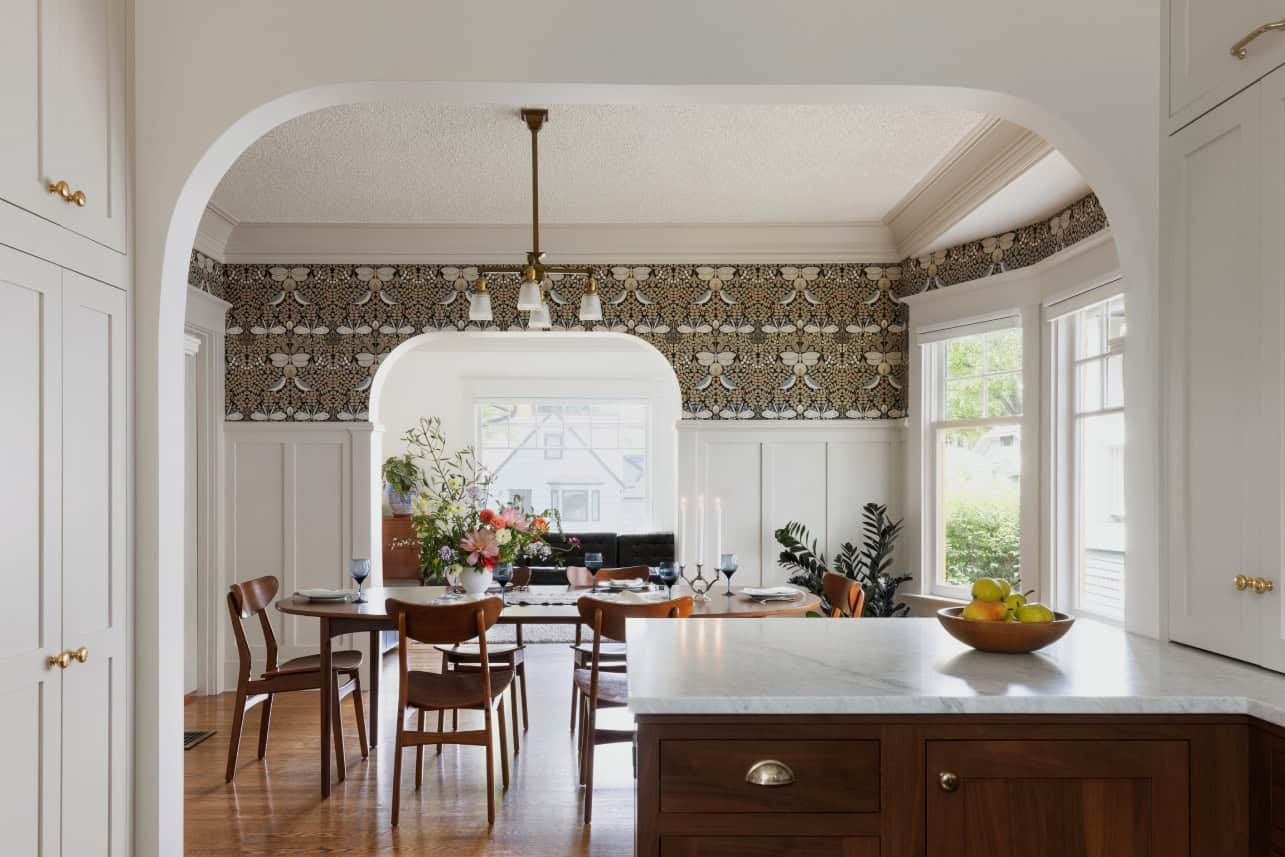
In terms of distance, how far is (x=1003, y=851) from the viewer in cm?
174

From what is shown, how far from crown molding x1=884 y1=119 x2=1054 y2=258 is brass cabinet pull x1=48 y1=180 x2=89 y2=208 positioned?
333cm

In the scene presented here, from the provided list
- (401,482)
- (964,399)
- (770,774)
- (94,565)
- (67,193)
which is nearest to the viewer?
(770,774)

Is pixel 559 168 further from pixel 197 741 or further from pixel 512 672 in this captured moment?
pixel 197 741

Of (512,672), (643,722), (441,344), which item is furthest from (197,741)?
(441,344)

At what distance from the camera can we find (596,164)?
177 inches

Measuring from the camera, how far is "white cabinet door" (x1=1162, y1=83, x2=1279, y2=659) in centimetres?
194

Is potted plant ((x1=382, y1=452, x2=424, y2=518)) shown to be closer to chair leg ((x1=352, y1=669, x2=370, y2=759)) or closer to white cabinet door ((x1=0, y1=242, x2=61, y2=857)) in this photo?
chair leg ((x1=352, y1=669, x2=370, y2=759))

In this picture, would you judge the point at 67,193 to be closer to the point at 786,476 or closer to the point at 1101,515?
the point at 1101,515

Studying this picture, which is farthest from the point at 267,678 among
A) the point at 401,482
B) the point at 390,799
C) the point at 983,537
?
the point at 401,482

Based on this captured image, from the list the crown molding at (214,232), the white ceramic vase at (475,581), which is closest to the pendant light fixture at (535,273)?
the white ceramic vase at (475,581)

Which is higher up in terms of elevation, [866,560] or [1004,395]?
[1004,395]

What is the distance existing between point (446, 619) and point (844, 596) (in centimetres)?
169

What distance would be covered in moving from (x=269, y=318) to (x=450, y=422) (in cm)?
453

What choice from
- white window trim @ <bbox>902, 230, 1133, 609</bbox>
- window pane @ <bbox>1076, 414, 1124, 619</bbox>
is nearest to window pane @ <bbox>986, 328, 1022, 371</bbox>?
white window trim @ <bbox>902, 230, 1133, 609</bbox>
